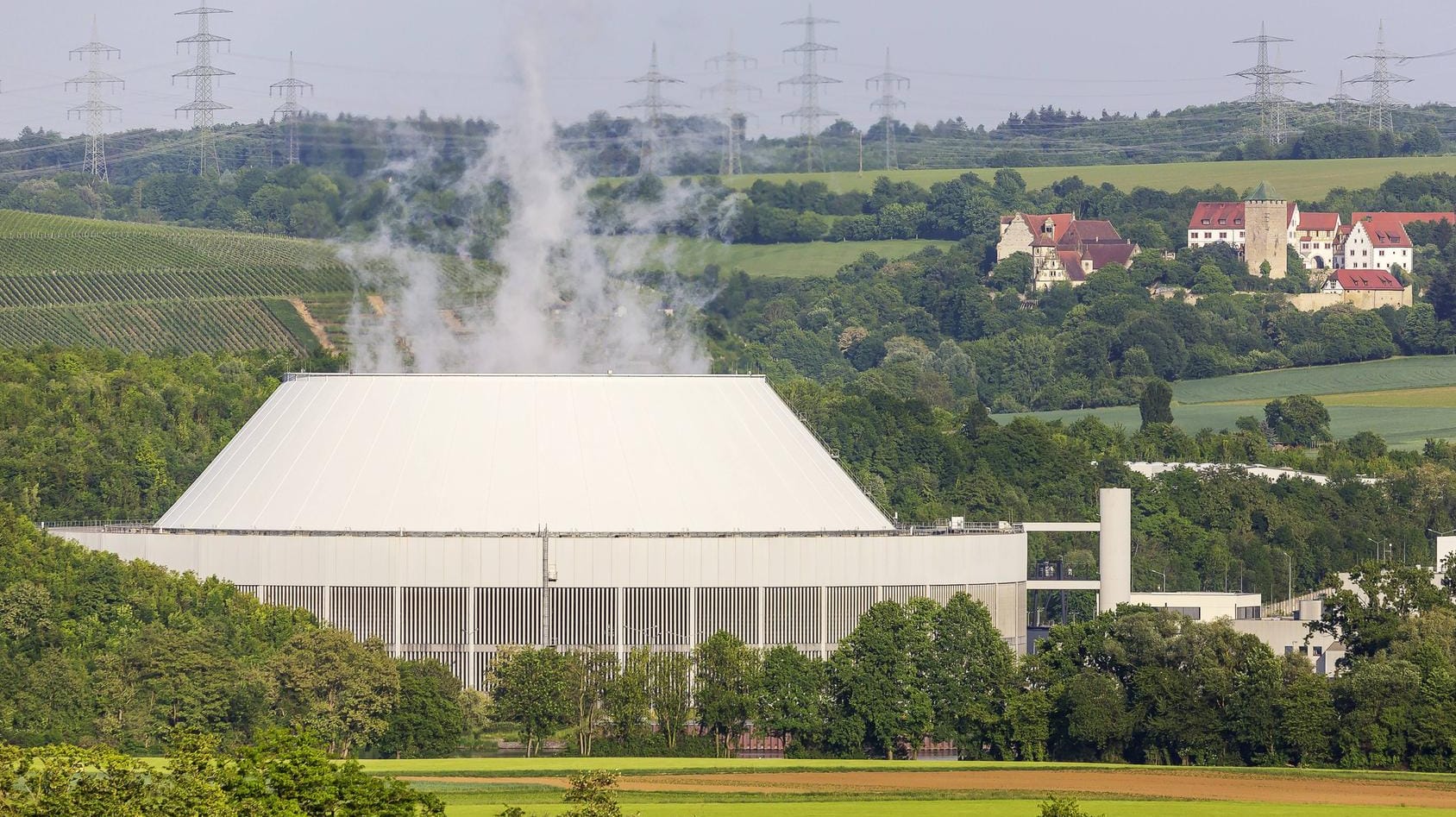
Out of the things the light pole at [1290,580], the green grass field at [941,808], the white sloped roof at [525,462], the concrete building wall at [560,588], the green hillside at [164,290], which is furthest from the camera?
the green hillside at [164,290]

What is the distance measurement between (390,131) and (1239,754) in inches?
1444

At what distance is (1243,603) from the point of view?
112 metres

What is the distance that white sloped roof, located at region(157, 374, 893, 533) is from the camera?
9744 cm

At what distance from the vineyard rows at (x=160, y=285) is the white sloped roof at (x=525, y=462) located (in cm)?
6571

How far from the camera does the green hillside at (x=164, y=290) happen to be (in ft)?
542

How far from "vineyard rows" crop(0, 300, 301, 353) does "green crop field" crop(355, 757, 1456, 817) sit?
274 ft

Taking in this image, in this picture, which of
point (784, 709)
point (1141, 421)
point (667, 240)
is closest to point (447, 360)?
point (784, 709)

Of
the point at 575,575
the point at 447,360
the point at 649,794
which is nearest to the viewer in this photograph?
the point at 649,794

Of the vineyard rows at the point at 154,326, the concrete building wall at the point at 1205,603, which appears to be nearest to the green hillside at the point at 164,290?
the vineyard rows at the point at 154,326

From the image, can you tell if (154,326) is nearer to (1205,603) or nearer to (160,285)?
(160,285)

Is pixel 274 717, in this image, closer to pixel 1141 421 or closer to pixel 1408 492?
pixel 1408 492

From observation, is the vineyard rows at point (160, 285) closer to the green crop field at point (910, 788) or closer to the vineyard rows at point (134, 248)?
the vineyard rows at point (134, 248)

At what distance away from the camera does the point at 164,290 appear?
17250cm

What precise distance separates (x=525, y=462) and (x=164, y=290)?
77.6m
